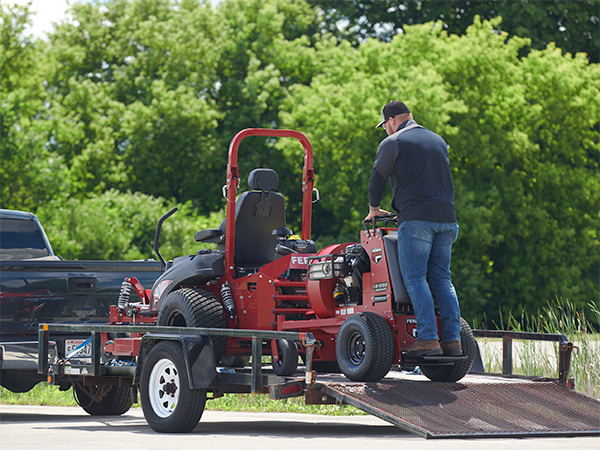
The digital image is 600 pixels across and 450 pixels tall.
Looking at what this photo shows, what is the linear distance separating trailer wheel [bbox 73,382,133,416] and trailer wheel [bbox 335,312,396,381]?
394 cm

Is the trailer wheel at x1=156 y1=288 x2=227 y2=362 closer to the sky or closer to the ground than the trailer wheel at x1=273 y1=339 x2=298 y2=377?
closer to the sky

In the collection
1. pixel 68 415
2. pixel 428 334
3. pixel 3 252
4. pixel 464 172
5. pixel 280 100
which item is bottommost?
pixel 68 415

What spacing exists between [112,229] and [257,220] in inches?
1041

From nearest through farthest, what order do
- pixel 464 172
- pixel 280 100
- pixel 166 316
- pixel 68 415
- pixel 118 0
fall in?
pixel 166 316 < pixel 68 415 < pixel 464 172 < pixel 280 100 < pixel 118 0

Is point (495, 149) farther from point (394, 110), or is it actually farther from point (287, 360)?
point (287, 360)

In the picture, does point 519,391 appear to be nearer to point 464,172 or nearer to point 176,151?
point 464,172

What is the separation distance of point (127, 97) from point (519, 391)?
37.3 m

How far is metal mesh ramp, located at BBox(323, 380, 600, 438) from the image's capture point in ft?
26.9

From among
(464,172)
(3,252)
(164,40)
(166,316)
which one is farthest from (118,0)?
(166,316)

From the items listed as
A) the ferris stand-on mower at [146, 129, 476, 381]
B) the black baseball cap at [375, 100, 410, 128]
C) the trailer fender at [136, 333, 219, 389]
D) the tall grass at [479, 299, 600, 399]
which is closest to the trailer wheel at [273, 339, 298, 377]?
the ferris stand-on mower at [146, 129, 476, 381]

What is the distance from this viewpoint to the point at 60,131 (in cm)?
3981

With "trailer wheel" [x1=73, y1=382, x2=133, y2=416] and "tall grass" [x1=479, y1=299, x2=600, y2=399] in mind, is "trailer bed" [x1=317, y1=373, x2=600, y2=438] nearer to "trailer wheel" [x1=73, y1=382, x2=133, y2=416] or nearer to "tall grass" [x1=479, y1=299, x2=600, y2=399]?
"tall grass" [x1=479, y1=299, x2=600, y2=399]

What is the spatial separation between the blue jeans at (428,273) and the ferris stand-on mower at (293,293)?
18 centimetres

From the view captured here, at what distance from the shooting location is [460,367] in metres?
9.34
